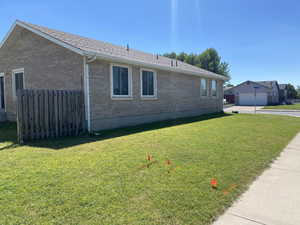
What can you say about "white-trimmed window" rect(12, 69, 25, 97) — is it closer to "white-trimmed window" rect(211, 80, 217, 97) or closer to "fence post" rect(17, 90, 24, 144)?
"fence post" rect(17, 90, 24, 144)

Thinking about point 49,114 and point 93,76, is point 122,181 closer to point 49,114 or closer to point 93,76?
point 49,114

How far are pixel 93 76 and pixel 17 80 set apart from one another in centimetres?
564

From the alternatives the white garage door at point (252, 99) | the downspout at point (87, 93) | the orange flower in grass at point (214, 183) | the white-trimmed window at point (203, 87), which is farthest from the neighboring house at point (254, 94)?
the orange flower in grass at point (214, 183)

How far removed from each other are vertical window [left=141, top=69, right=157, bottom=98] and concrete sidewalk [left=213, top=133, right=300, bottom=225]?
738 cm

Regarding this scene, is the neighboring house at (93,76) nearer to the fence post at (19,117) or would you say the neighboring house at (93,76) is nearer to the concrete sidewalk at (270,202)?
the fence post at (19,117)

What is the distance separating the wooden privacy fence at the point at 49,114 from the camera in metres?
6.08

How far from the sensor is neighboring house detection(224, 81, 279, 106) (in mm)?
39938

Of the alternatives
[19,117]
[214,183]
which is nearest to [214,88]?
[19,117]

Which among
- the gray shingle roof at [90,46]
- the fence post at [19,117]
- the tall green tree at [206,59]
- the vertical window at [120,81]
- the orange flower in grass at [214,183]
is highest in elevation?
the tall green tree at [206,59]

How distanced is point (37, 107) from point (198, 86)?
38.6ft

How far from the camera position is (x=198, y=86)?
50.1 feet

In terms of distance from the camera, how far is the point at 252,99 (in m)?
40.6

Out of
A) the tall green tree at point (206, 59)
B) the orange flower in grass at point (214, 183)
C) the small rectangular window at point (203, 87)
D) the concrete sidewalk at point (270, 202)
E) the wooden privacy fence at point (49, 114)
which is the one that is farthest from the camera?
the tall green tree at point (206, 59)

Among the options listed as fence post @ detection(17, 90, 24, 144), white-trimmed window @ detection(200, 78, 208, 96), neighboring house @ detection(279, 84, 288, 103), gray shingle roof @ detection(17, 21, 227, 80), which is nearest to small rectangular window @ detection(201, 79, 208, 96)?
white-trimmed window @ detection(200, 78, 208, 96)
